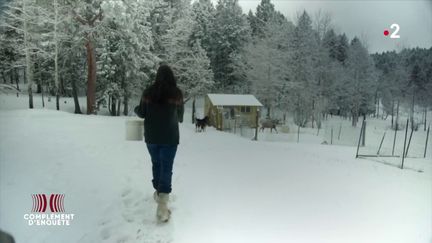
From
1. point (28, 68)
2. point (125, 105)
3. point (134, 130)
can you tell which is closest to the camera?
point (28, 68)

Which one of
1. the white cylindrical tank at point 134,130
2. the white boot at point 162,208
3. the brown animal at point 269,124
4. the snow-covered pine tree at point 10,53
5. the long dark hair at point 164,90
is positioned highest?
the snow-covered pine tree at point 10,53

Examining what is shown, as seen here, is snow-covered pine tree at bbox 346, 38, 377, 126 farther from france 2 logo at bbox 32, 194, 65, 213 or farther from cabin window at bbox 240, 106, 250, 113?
france 2 logo at bbox 32, 194, 65, 213

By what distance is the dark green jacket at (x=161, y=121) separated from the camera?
4.91 feet

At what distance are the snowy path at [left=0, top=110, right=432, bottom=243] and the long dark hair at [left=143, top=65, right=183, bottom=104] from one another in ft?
0.54

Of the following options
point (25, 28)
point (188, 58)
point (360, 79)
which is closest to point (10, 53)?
point (25, 28)

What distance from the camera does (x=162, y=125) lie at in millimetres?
1522

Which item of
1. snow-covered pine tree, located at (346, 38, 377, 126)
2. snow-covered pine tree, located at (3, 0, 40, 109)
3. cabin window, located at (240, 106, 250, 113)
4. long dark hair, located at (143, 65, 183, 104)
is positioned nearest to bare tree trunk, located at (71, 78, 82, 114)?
snow-covered pine tree, located at (3, 0, 40, 109)

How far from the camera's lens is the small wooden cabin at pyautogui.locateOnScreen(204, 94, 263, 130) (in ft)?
5.06

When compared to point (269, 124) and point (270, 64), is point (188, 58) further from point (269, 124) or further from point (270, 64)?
point (269, 124)

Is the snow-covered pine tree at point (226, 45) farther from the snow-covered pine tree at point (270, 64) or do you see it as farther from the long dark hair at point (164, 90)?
the long dark hair at point (164, 90)

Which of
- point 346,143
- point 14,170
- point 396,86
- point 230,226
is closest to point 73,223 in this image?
point 14,170

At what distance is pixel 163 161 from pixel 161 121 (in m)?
0.20

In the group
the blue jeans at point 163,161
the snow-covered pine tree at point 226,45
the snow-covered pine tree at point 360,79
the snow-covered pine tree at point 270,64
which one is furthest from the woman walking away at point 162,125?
the snow-covered pine tree at point 360,79

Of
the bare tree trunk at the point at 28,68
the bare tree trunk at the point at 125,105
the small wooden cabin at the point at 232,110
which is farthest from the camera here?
the small wooden cabin at the point at 232,110
